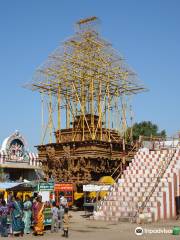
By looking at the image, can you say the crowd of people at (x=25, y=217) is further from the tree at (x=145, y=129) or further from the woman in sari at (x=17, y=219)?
the tree at (x=145, y=129)

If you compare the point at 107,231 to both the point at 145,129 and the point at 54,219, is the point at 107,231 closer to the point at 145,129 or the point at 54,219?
the point at 54,219

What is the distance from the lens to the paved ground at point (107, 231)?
50.6ft

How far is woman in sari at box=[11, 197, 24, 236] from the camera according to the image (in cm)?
1650

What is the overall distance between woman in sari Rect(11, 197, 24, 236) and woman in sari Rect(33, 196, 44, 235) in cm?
56

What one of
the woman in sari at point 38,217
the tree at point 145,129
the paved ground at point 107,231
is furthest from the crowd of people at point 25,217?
the tree at point 145,129

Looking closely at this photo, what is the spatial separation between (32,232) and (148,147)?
12.1 metres

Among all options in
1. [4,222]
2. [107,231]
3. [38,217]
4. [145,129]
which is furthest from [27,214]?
[145,129]

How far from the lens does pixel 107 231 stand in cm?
1752

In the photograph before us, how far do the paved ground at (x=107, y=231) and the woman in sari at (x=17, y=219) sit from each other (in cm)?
44

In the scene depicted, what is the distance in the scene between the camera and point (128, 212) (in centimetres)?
2153

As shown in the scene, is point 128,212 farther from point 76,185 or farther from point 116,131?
point 116,131

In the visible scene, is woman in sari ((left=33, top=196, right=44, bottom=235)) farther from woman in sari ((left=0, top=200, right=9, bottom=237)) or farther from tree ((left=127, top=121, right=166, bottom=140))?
tree ((left=127, top=121, right=166, bottom=140))

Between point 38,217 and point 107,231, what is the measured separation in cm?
301

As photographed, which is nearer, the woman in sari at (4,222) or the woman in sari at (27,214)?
the woman in sari at (4,222)
